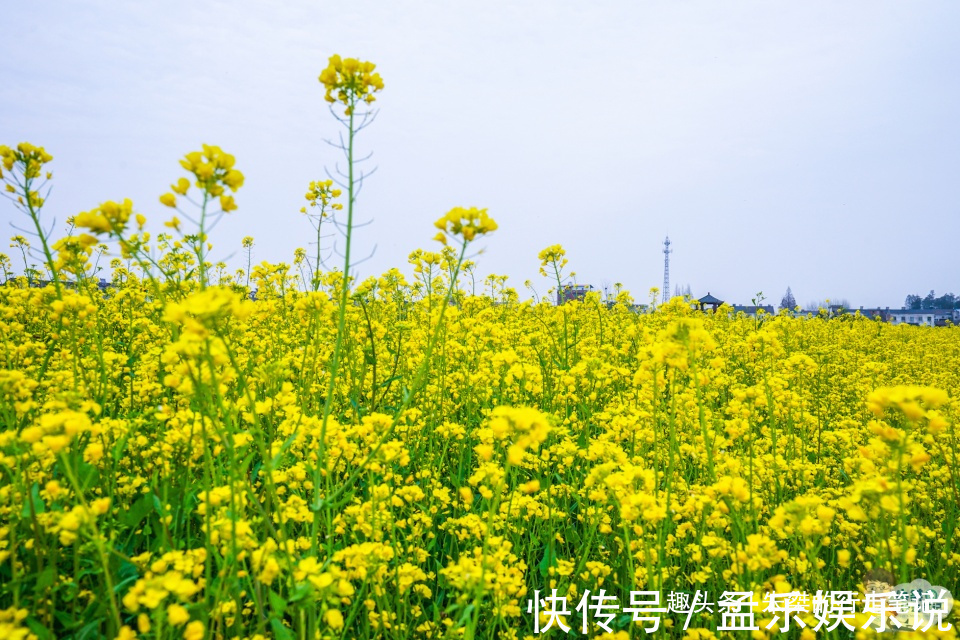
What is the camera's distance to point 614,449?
239 centimetres

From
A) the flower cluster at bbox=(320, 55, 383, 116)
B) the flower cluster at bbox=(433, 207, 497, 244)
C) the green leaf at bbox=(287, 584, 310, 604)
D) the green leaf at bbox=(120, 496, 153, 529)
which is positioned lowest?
the green leaf at bbox=(120, 496, 153, 529)

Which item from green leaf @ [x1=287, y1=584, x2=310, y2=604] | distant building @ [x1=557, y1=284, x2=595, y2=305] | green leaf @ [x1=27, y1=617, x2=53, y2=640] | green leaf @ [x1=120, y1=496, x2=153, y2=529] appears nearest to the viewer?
green leaf @ [x1=287, y1=584, x2=310, y2=604]

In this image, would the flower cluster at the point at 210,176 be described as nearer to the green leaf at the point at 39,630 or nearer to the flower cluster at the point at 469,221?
the flower cluster at the point at 469,221

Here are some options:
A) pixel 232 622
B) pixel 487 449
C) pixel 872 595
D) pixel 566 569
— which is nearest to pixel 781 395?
pixel 872 595

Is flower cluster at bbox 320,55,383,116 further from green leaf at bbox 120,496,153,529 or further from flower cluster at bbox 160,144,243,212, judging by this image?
green leaf at bbox 120,496,153,529

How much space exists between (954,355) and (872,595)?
10343 millimetres

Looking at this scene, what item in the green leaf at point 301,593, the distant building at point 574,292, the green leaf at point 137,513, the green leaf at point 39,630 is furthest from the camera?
the distant building at point 574,292

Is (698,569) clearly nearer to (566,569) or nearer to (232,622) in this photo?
(566,569)

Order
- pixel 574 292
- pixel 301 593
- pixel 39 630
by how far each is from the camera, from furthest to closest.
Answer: pixel 574 292
pixel 39 630
pixel 301 593

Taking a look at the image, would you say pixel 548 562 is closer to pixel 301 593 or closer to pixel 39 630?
pixel 301 593

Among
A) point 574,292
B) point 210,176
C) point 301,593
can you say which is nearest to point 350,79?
point 210,176

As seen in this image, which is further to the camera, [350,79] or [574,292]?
[574,292]

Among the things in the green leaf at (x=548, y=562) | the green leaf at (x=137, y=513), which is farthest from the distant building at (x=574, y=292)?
the green leaf at (x=137, y=513)

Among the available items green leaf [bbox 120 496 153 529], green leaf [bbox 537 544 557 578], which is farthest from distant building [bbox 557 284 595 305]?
green leaf [bbox 120 496 153 529]
